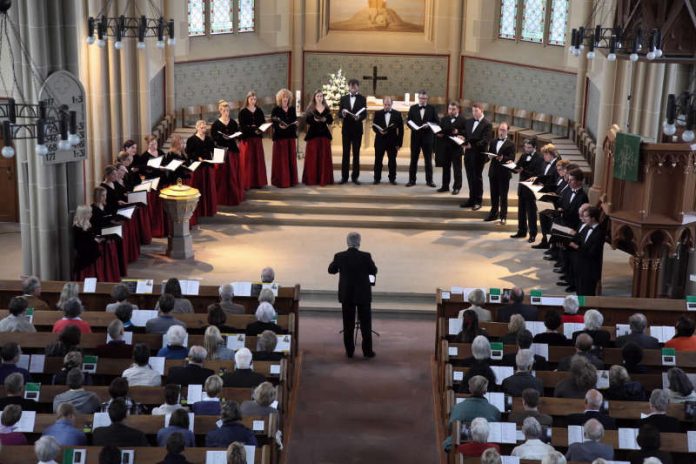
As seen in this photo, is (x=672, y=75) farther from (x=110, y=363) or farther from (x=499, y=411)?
(x=110, y=363)

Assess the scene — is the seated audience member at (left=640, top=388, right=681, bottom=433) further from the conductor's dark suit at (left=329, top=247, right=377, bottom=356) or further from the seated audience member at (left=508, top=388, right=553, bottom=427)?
the conductor's dark suit at (left=329, top=247, right=377, bottom=356)

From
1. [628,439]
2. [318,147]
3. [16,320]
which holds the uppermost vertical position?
[318,147]

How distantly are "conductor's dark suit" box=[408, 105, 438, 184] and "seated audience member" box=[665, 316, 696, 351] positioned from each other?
8.44 meters

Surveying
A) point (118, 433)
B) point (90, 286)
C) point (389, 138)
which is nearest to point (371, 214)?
point (389, 138)

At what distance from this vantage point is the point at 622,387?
9492mm

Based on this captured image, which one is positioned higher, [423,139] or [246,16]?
[246,16]

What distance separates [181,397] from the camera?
9438 millimetres

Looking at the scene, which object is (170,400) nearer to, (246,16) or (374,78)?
(374,78)

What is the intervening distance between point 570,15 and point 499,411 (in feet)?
47.2

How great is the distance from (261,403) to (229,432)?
1.77ft

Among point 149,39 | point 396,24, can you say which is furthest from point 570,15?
point 149,39

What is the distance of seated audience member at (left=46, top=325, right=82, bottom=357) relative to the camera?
10.0m

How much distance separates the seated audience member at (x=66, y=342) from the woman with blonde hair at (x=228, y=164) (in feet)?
26.3

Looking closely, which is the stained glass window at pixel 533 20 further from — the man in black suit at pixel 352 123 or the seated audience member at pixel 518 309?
the seated audience member at pixel 518 309
